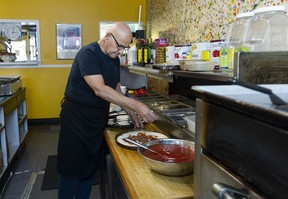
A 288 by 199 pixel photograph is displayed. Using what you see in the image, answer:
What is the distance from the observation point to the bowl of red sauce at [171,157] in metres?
1.29

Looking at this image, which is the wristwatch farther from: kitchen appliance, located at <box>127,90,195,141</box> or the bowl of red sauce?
the bowl of red sauce

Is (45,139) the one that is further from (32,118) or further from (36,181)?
(36,181)

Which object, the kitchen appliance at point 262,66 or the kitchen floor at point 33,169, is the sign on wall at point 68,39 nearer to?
the kitchen floor at point 33,169

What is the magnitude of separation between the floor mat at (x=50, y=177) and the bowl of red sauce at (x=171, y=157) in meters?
1.78

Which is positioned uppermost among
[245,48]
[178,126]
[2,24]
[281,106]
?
[2,24]

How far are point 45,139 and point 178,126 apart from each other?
343 centimetres

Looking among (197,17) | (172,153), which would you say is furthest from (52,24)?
(172,153)

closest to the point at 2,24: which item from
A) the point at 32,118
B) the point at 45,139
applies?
the point at 32,118

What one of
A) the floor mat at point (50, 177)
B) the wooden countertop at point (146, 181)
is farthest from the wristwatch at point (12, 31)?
the wooden countertop at point (146, 181)

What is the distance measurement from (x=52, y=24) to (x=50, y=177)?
124 inches

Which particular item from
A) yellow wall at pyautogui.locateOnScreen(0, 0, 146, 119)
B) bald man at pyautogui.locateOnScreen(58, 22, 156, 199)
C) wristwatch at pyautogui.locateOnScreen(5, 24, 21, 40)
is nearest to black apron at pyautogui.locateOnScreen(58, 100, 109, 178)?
bald man at pyautogui.locateOnScreen(58, 22, 156, 199)

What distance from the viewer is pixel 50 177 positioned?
10.5 ft

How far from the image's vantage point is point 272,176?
539 millimetres

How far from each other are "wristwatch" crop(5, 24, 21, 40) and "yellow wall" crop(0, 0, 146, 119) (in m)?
0.18
